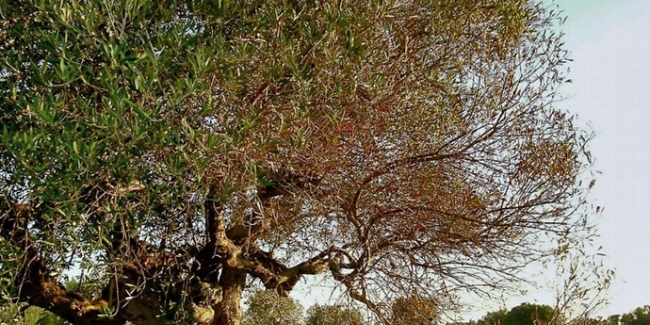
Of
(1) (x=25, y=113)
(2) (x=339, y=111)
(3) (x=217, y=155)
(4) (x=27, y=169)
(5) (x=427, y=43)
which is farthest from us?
(5) (x=427, y=43)

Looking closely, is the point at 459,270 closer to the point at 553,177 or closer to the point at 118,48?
the point at 553,177

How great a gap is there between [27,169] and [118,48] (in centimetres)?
85

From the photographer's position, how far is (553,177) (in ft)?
20.1

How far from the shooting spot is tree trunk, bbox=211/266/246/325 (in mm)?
6855

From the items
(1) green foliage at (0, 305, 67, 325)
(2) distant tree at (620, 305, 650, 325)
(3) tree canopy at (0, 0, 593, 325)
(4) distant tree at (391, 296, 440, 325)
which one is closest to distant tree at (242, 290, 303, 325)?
(3) tree canopy at (0, 0, 593, 325)

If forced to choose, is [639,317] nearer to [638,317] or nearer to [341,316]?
[638,317]

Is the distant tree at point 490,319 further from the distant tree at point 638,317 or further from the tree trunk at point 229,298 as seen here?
the distant tree at point 638,317

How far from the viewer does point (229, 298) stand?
6945mm

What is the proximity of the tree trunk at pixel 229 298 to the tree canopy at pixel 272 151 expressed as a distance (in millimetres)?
30

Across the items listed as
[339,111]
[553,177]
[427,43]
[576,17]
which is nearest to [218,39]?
[339,111]

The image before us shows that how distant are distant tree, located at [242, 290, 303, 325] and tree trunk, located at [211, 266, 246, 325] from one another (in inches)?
73.2

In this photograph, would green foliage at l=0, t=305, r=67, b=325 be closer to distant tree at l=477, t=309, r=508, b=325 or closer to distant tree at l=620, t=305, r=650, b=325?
distant tree at l=477, t=309, r=508, b=325

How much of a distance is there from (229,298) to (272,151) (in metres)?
3.37

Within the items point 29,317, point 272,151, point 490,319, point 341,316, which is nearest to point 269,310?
point 341,316
